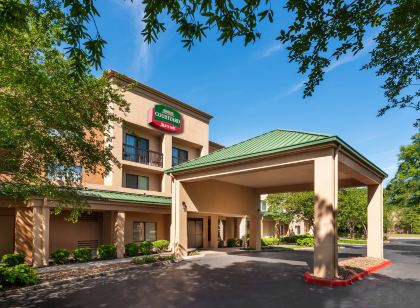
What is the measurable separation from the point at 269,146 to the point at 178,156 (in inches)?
614

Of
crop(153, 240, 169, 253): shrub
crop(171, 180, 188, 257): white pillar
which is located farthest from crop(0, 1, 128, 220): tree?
crop(153, 240, 169, 253): shrub

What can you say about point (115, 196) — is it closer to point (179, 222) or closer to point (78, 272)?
point (179, 222)

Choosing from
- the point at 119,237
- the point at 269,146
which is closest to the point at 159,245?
the point at 119,237

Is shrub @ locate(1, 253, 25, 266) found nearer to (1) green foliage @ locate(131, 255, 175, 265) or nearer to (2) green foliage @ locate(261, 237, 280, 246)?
(1) green foliage @ locate(131, 255, 175, 265)

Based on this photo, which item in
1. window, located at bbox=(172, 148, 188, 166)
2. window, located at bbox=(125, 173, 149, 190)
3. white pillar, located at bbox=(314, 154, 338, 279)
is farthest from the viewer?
window, located at bbox=(172, 148, 188, 166)

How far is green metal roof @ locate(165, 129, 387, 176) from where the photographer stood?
1392 cm

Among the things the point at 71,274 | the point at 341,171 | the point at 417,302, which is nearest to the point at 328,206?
the point at 417,302

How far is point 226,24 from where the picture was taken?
504cm

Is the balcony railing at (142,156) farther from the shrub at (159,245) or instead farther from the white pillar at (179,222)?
the shrub at (159,245)

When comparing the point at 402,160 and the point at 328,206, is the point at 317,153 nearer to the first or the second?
the point at 328,206

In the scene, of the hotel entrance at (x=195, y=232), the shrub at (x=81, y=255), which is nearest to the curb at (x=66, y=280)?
the shrub at (x=81, y=255)

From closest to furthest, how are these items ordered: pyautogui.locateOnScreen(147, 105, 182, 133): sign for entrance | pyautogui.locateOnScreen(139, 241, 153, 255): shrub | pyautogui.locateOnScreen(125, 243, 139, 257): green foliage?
1. pyautogui.locateOnScreen(125, 243, 139, 257): green foliage
2. pyautogui.locateOnScreen(139, 241, 153, 255): shrub
3. pyautogui.locateOnScreen(147, 105, 182, 133): sign for entrance

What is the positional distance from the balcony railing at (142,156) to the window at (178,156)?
2.07 meters

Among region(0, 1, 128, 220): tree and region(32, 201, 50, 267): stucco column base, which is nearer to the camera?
region(0, 1, 128, 220): tree
